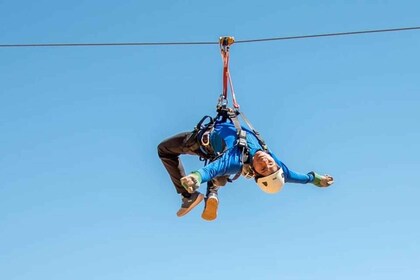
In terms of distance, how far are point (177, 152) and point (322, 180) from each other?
5.81 ft

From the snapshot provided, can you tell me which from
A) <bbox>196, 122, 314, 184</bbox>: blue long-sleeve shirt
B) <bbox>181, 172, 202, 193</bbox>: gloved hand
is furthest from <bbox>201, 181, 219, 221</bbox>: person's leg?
<bbox>181, 172, 202, 193</bbox>: gloved hand

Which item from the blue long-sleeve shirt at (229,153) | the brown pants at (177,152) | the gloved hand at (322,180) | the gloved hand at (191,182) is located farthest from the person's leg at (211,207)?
the gloved hand at (322,180)

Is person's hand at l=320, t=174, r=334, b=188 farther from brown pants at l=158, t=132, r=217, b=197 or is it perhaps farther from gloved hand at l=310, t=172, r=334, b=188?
brown pants at l=158, t=132, r=217, b=197

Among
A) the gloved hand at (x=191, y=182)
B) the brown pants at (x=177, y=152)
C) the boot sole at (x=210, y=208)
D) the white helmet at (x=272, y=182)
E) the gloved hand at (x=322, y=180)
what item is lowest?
the gloved hand at (x=191, y=182)

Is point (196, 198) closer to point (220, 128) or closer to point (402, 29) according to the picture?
point (220, 128)

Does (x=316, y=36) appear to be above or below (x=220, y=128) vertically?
above

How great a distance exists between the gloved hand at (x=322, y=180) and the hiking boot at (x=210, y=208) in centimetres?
138

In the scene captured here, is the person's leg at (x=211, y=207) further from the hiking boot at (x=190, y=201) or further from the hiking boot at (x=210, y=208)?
the hiking boot at (x=190, y=201)

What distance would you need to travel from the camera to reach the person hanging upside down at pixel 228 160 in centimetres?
731

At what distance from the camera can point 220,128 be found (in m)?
7.69

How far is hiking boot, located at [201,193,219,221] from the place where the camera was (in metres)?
7.62

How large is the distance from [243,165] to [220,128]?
52cm

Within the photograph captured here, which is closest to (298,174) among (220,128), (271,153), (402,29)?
(271,153)

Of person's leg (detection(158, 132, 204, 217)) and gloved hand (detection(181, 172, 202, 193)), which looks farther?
person's leg (detection(158, 132, 204, 217))
